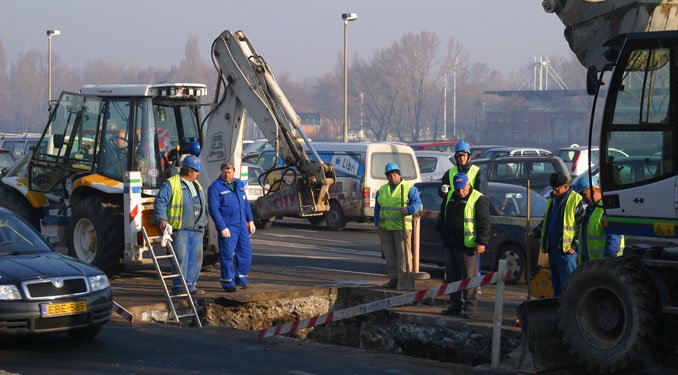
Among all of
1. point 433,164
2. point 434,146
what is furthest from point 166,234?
point 434,146

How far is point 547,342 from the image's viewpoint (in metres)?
10.0

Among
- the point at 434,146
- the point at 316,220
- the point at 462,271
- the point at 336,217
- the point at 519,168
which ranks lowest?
the point at 462,271

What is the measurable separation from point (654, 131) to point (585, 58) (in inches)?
71.0

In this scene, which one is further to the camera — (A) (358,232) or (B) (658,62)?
(A) (358,232)

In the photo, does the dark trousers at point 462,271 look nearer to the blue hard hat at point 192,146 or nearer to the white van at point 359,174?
the blue hard hat at point 192,146

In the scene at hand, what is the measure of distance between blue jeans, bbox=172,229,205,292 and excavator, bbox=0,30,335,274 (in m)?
1.02

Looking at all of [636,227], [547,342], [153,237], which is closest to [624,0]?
[636,227]

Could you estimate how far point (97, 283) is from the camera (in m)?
11.0

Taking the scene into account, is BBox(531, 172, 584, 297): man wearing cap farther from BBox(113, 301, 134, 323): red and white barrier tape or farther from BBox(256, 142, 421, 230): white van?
BBox(256, 142, 421, 230): white van

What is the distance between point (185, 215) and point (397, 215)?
9.41 feet

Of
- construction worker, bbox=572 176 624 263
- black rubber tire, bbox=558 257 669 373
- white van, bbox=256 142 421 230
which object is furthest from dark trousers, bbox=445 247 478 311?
white van, bbox=256 142 421 230

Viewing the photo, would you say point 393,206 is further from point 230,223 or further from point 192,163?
point 192,163

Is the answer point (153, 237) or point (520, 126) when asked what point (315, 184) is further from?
point (520, 126)

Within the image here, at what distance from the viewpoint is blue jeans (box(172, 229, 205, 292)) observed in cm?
1384
